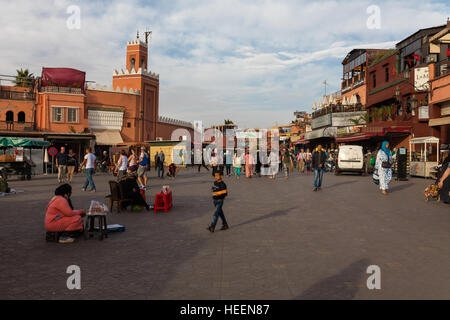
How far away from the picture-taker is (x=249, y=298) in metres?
3.87

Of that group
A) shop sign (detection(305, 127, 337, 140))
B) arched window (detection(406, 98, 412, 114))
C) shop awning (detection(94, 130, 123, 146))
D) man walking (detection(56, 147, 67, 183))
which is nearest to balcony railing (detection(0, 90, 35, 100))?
shop awning (detection(94, 130, 123, 146))

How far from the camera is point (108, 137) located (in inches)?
1688

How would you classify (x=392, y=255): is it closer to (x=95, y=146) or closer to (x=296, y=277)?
(x=296, y=277)

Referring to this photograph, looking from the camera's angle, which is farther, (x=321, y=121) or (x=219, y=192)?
(x=321, y=121)

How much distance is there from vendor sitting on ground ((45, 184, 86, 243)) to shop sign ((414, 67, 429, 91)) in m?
25.7

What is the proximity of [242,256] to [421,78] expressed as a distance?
85.5 feet

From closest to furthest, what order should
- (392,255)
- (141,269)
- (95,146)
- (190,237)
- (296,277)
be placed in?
1. (296,277)
2. (141,269)
3. (392,255)
4. (190,237)
5. (95,146)

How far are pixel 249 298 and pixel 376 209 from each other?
7154 mm

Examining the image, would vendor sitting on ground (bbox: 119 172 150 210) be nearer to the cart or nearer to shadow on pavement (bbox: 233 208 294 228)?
shadow on pavement (bbox: 233 208 294 228)

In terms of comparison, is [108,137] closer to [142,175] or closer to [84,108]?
[84,108]

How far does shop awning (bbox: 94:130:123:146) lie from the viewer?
42.0 metres

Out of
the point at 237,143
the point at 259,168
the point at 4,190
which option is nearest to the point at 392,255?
the point at 4,190

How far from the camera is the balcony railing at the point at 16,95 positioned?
38219 millimetres

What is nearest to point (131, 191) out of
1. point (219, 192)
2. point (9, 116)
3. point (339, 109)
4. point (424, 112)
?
point (219, 192)
